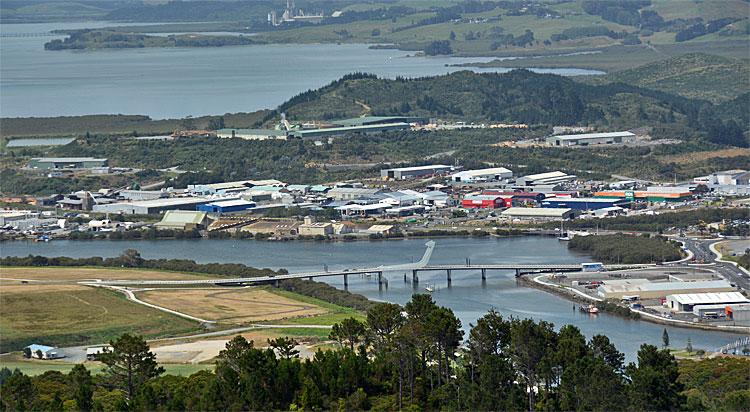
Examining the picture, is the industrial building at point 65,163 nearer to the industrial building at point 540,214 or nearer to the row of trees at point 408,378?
the industrial building at point 540,214

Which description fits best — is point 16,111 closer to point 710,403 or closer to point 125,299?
point 125,299

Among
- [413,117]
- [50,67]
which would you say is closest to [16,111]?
[413,117]

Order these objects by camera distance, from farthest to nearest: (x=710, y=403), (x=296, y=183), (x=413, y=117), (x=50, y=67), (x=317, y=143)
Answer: (x=50, y=67), (x=413, y=117), (x=317, y=143), (x=296, y=183), (x=710, y=403)

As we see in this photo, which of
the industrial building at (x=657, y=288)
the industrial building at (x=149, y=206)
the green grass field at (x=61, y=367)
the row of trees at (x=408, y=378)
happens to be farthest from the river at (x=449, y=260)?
the green grass field at (x=61, y=367)

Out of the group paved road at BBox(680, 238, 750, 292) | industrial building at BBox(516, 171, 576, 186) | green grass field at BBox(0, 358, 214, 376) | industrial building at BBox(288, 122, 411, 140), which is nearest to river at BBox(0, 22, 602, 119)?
industrial building at BBox(288, 122, 411, 140)

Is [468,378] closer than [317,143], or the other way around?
[468,378]

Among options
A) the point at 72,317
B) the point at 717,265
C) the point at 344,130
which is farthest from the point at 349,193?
the point at 72,317

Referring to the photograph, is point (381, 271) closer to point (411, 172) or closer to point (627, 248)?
point (627, 248)

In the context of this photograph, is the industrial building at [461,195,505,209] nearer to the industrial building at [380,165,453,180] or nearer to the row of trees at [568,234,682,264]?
the industrial building at [380,165,453,180]
